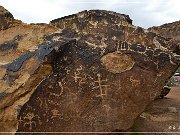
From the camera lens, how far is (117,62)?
24.6ft

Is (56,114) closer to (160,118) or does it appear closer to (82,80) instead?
(82,80)

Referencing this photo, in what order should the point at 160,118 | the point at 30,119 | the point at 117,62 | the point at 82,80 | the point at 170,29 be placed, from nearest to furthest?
the point at 30,119, the point at 82,80, the point at 117,62, the point at 160,118, the point at 170,29

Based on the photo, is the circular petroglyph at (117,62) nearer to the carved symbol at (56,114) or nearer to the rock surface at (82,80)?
the rock surface at (82,80)

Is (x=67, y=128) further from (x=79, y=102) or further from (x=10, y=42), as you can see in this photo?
(x=10, y=42)

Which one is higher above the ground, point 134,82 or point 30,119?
point 134,82

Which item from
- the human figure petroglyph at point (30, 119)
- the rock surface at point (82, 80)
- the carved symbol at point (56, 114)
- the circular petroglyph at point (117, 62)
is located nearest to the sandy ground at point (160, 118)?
the rock surface at point (82, 80)

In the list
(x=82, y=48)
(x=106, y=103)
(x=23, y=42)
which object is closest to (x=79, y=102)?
(x=106, y=103)

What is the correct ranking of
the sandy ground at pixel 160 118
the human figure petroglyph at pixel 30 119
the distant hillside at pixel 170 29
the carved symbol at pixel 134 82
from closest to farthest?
the human figure petroglyph at pixel 30 119 < the carved symbol at pixel 134 82 < the sandy ground at pixel 160 118 < the distant hillside at pixel 170 29

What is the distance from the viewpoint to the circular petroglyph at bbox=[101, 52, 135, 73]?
7449 millimetres

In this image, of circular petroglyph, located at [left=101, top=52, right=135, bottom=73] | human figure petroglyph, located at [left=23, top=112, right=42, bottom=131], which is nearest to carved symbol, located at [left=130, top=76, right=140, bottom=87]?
circular petroglyph, located at [left=101, top=52, right=135, bottom=73]

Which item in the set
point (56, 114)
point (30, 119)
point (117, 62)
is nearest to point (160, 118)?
point (117, 62)

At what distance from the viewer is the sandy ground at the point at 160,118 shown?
892 centimetres

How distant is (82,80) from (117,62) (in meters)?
0.71

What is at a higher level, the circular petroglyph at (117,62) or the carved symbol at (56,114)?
the circular petroglyph at (117,62)
